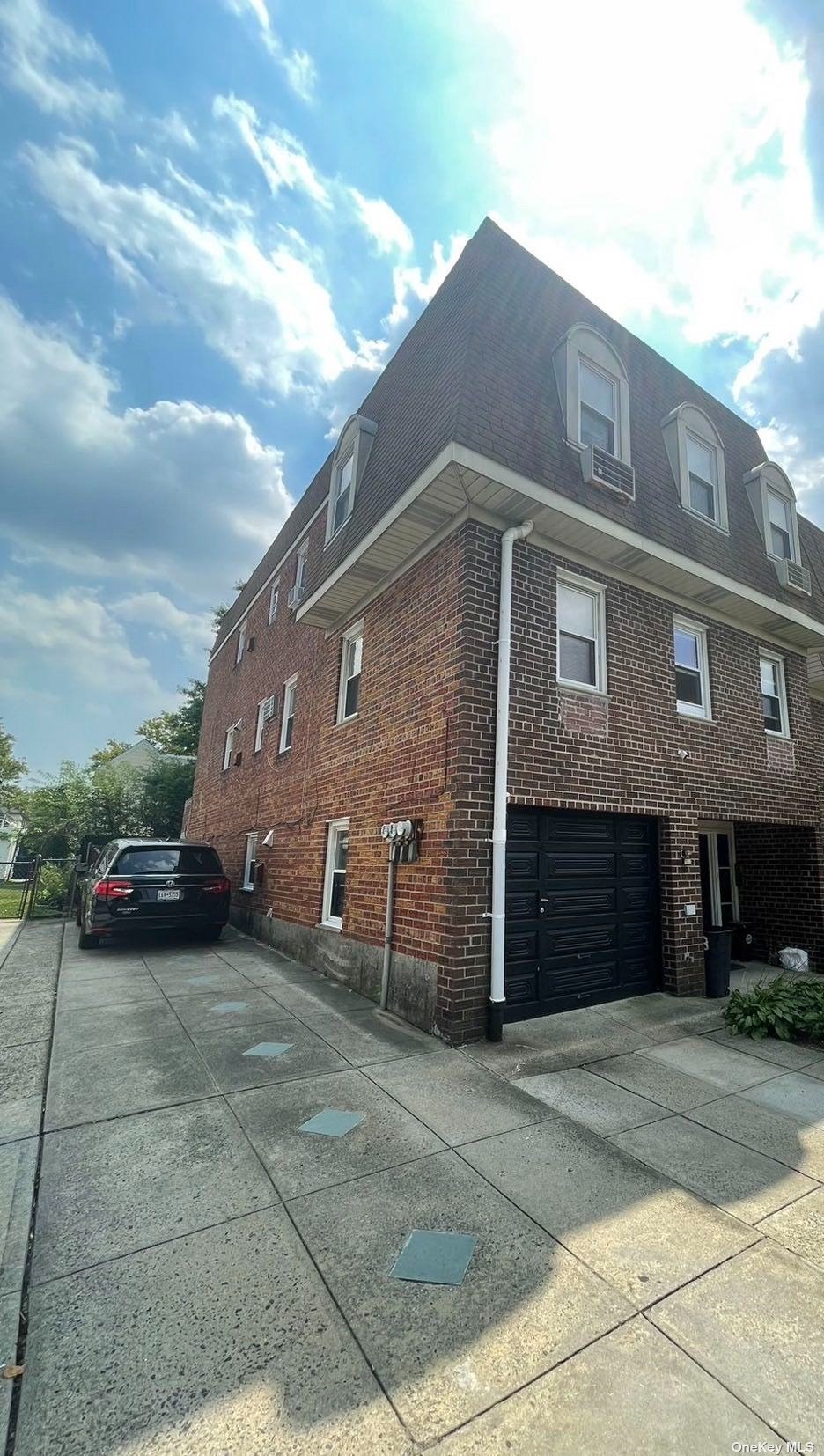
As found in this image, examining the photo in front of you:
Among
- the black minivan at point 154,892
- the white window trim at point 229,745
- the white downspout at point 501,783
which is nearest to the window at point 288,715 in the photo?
the black minivan at point 154,892

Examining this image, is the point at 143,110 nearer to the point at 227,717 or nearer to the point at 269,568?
the point at 269,568

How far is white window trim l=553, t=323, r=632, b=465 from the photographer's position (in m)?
6.76

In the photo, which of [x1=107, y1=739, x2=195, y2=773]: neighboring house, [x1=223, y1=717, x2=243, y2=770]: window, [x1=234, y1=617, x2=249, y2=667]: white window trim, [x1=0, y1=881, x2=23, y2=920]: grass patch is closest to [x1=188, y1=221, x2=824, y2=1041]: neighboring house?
[x1=223, y1=717, x2=243, y2=770]: window

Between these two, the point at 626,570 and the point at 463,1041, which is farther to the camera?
the point at 626,570

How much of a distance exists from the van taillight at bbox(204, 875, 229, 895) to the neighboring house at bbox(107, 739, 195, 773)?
577 inches

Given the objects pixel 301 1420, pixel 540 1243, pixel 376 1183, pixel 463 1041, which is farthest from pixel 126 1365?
pixel 463 1041

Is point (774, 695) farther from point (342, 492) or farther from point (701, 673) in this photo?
point (342, 492)

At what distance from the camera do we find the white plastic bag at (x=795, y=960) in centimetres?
884

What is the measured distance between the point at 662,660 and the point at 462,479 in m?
3.68

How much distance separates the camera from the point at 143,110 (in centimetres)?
742

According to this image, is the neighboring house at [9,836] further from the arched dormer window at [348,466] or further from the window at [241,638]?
the arched dormer window at [348,466]

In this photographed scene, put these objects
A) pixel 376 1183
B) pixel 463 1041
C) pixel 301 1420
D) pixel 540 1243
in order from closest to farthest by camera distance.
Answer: pixel 301 1420 < pixel 540 1243 < pixel 376 1183 < pixel 463 1041

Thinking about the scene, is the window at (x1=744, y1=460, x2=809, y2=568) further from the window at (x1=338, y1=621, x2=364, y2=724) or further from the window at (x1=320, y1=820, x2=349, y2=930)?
the window at (x1=320, y1=820, x2=349, y2=930)

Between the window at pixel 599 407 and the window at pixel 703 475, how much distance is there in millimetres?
1733
